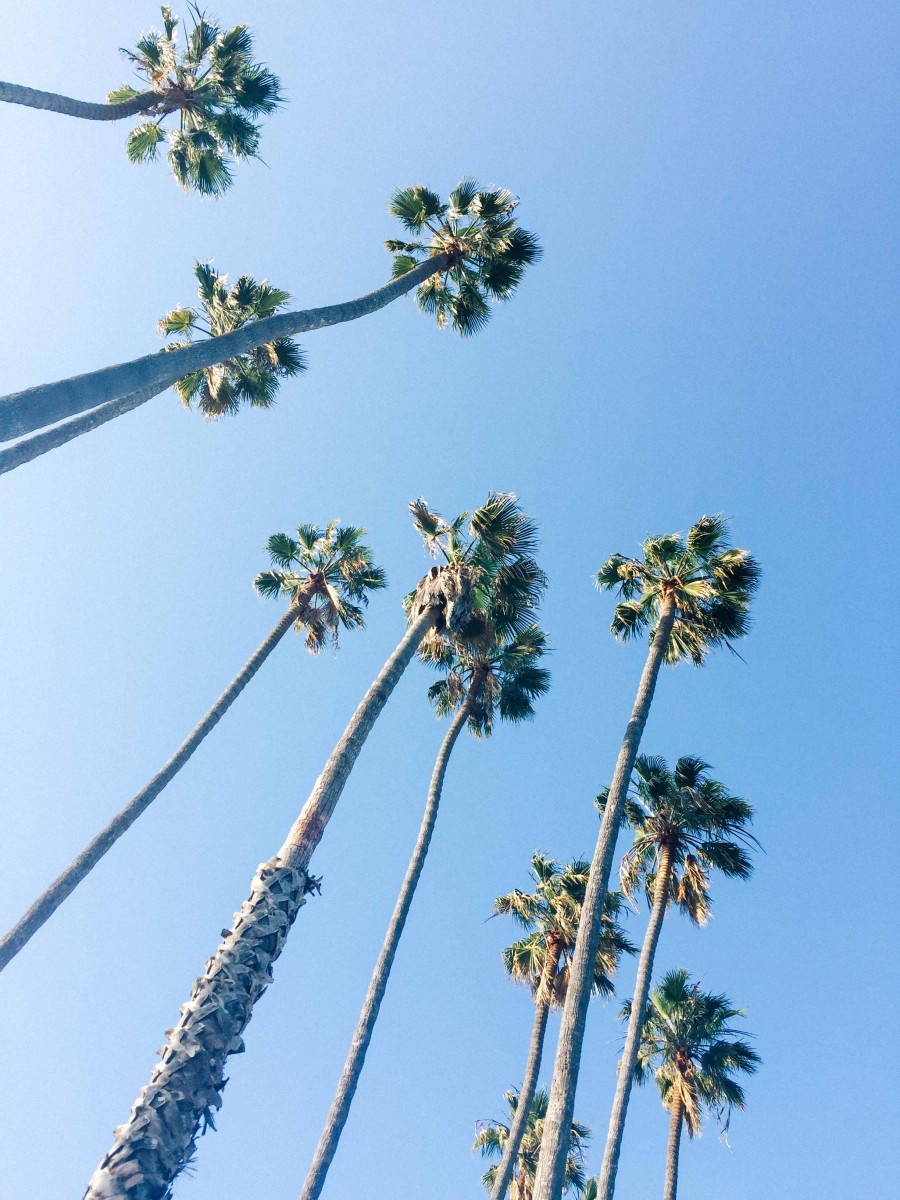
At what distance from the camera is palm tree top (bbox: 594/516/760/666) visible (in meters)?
17.8

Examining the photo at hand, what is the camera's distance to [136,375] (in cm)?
736

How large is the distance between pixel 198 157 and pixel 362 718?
1346 centimetres

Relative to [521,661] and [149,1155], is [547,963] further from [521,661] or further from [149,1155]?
[149,1155]

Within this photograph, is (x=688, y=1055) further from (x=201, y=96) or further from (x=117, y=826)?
(x=201, y=96)

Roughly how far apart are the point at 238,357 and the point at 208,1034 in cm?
1405

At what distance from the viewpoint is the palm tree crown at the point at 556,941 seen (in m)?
20.1

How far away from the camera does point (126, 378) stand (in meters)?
7.24

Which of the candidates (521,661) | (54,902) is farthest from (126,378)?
(521,661)

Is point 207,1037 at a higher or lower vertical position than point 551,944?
lower

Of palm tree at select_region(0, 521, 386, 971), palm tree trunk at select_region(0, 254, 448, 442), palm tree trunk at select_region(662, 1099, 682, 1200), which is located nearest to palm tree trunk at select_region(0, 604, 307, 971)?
palm tree at select_region(0, 521, 386, 971)

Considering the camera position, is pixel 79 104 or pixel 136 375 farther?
pixel 79 104

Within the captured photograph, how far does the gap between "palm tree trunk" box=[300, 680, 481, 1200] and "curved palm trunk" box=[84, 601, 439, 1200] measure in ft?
25.6

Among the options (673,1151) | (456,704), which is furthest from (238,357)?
(673,1151)

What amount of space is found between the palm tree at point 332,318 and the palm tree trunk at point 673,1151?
20469mm
